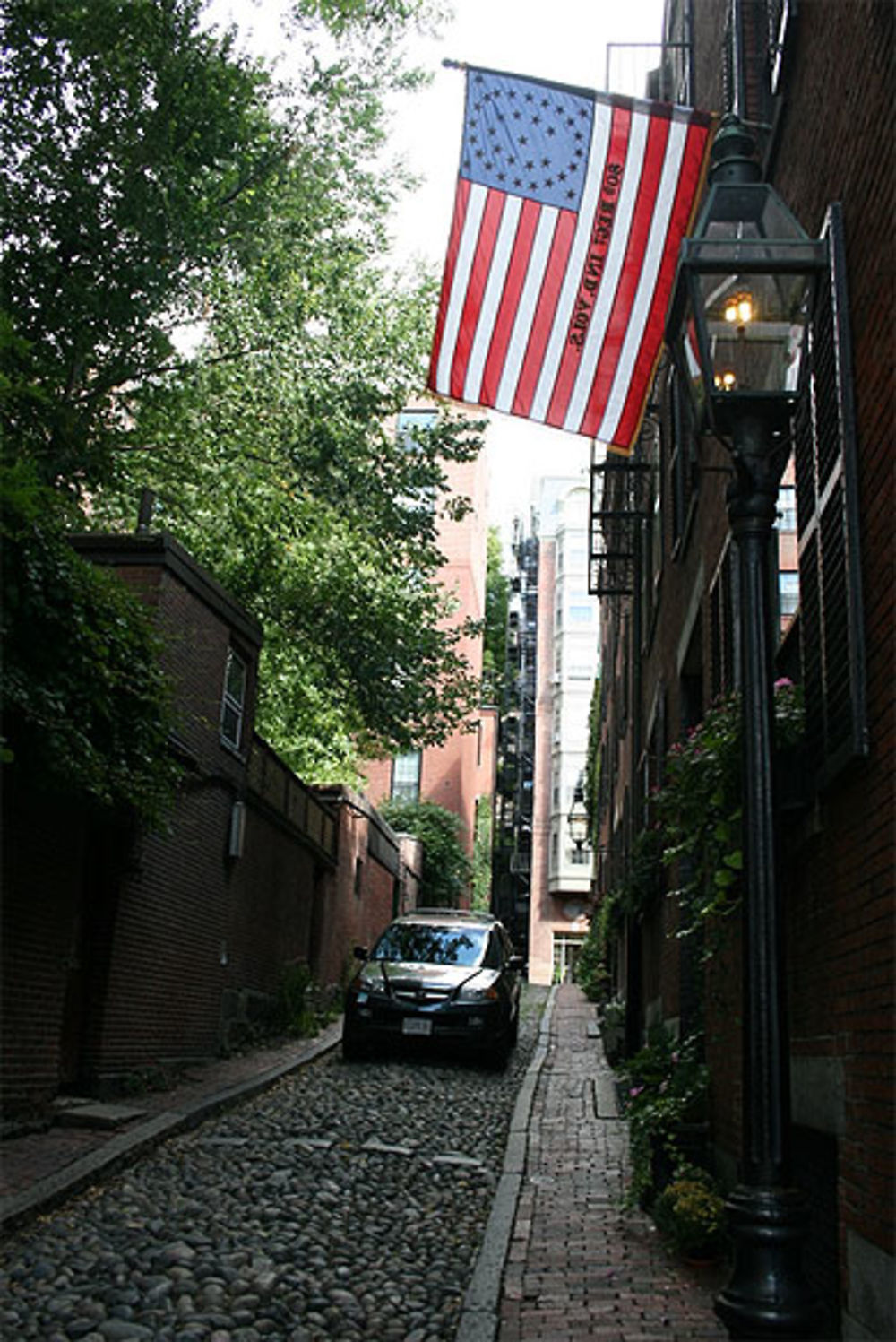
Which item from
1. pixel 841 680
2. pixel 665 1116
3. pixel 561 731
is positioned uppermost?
pixel 561 731

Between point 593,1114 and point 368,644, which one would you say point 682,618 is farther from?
point 368,644

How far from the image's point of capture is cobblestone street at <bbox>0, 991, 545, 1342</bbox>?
5191 mm

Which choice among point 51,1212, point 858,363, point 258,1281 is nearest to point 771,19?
point 858,363

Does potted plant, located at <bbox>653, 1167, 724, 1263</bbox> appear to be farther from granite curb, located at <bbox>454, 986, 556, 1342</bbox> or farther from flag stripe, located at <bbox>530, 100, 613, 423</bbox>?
flag stripe, located at <bbox>530, 100, 613, 423</bbox>

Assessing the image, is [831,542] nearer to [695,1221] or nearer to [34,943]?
[695,1221]

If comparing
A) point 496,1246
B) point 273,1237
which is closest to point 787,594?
point 496,1246

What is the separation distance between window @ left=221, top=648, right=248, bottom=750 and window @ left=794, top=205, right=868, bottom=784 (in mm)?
9466

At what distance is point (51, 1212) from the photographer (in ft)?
21.8

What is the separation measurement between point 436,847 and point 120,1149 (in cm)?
3106

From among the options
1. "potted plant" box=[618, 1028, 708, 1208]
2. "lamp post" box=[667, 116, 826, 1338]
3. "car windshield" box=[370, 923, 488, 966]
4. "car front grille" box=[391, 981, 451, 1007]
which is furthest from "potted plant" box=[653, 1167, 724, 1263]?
"car windshield" box=[370, 923, 488, 966]

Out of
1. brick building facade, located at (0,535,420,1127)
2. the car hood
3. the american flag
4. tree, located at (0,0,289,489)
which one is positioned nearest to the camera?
the american flag

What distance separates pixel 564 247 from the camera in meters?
6.65

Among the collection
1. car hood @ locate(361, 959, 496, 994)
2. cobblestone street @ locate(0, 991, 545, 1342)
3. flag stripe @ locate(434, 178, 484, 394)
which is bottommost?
cobblestone street @ locate(0, 991, 545, 1342)

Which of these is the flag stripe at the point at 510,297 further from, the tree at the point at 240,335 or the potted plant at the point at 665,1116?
the potted plant at the point at 665,1116
